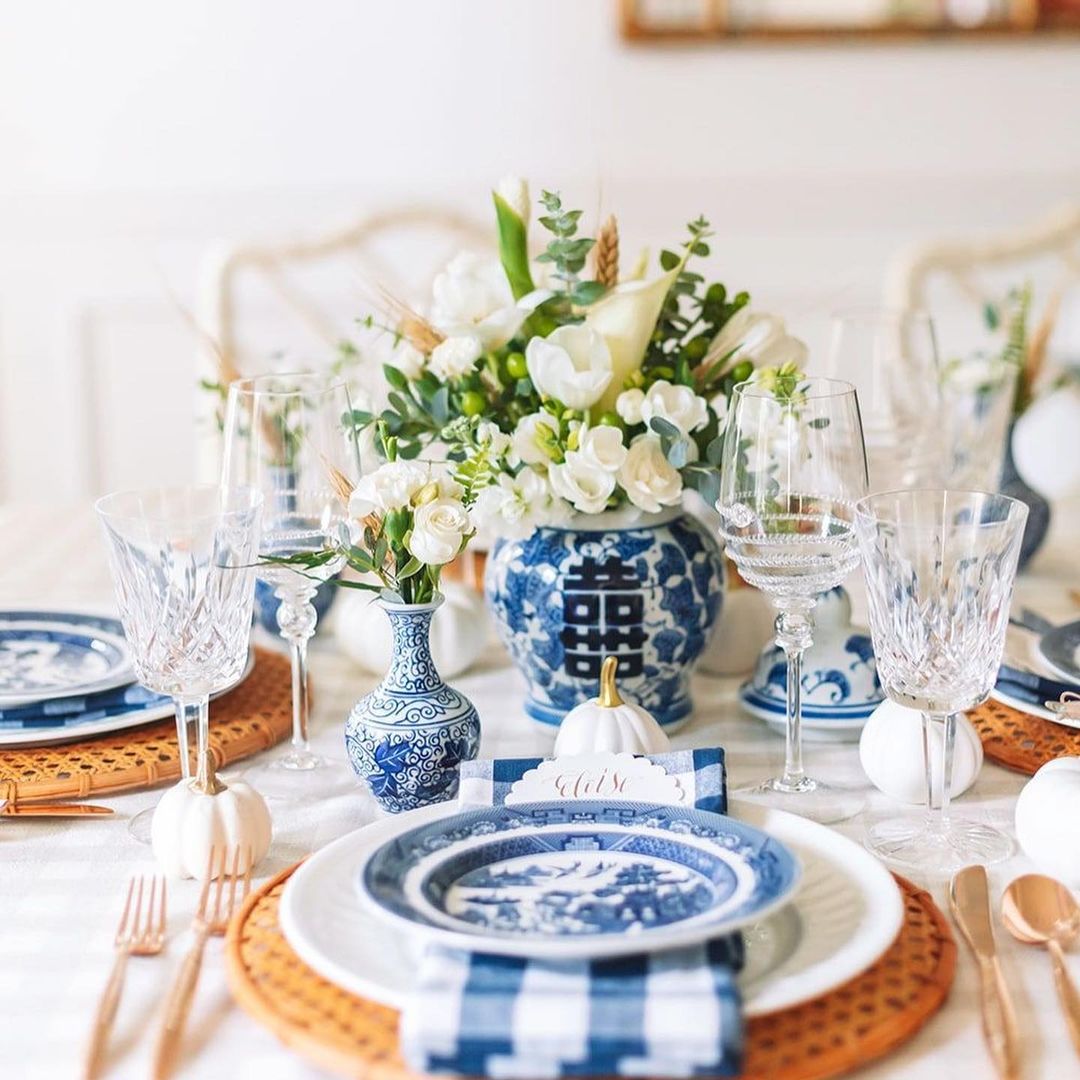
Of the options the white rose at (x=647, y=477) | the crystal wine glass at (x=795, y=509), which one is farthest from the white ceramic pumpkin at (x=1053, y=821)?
the white rose at (x=647, y=477)

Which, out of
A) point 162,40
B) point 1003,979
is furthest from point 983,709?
point 162,40

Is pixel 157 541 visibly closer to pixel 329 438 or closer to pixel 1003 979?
pixel 329 438

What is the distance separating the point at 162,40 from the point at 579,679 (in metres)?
2.52

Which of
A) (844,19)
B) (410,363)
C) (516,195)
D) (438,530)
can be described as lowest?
(438,530)

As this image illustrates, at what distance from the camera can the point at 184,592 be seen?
42.1 inches

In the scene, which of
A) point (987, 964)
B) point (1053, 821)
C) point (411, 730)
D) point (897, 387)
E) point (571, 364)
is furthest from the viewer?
point (897, 387)

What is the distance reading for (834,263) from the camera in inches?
137

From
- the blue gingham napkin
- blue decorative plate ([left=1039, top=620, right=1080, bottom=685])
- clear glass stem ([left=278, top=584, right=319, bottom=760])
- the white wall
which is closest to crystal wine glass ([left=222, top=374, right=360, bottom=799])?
clear glass stem ([left=278, top=584, right=319, bottom=760])

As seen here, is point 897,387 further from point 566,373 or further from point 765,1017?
point 765,1017

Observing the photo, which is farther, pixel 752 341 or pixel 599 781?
pixel 752 341

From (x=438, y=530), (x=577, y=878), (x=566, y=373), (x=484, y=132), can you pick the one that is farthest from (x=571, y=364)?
(x=484, y=132)

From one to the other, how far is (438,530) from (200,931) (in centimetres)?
31

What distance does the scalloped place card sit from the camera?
1023 mm

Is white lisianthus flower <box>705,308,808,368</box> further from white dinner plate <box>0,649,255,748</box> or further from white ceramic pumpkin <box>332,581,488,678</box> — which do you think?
white dinner plate <box>0,649,255,748</box>
